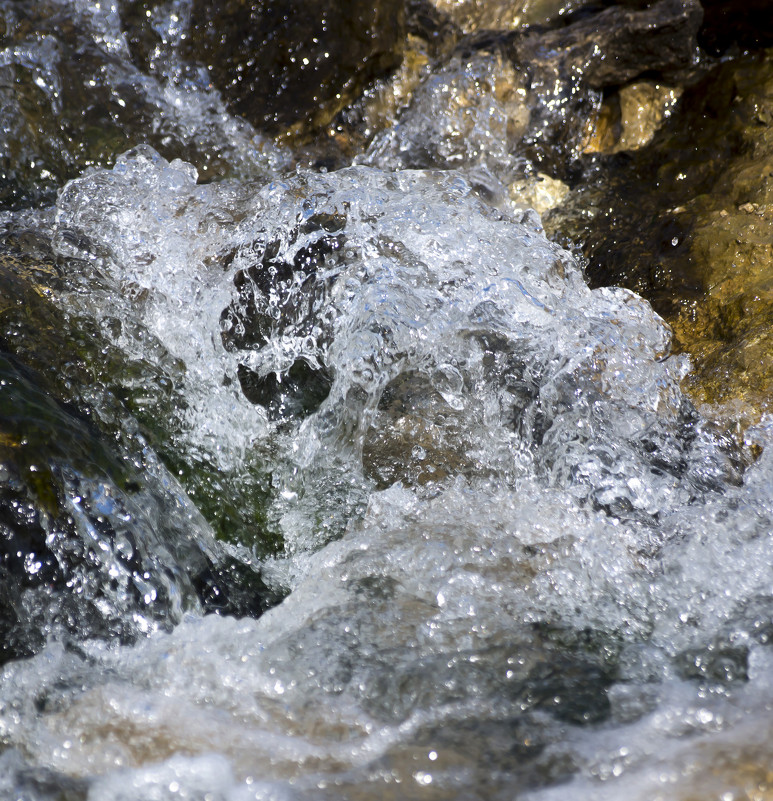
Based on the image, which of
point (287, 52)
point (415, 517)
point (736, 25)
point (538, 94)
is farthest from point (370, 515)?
point (736, 25)

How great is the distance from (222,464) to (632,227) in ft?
5.74

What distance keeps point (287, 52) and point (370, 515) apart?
218cm

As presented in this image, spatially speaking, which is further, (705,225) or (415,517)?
(705,225)

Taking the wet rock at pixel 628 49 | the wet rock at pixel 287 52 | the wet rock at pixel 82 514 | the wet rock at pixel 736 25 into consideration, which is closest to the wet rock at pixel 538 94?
the wet rock at pixel 628 49

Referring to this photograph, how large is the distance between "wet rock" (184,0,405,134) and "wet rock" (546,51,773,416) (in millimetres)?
1108

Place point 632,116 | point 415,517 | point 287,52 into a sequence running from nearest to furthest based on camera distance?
point 415,517 < point 287,52 < point 632,116

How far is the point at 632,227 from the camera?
9.85 feet

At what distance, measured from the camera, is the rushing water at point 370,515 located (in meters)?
1.42

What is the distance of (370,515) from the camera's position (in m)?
2.12

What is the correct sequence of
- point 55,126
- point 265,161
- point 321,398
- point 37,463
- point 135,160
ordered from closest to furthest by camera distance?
point 37,463 < point 321,398 < point 135,160 < point 55,126 < point 265,161

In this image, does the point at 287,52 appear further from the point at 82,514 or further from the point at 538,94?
the point at 82,514

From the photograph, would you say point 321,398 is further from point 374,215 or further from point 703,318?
point 703,318

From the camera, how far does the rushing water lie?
1.42 meters

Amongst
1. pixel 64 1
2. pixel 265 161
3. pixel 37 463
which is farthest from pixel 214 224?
pixel 64 1
